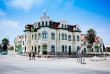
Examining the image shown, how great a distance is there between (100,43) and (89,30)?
19061 millimetres

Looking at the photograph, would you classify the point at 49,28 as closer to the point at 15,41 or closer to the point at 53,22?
the point at 53,22

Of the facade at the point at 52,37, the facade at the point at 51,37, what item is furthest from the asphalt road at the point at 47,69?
the facade at the point at 51,37

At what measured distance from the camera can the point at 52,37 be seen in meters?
43.1

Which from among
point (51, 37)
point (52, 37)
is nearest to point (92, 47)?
point (52, 37)

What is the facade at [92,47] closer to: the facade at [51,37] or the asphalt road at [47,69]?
the facade at [51,37]

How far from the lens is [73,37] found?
4841 cm

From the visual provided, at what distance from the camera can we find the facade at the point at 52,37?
41.6 m

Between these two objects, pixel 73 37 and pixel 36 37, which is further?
pixel 73 37

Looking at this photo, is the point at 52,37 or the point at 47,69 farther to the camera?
the point at 52,37

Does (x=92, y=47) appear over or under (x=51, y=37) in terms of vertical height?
under

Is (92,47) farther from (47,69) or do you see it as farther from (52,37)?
(47,69)

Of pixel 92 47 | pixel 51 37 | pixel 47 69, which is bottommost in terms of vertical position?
pixel 47 69

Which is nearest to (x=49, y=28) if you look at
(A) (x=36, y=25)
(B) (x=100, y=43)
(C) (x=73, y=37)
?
(A) (x=36, y=25)

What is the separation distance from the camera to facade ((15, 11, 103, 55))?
4159cm
